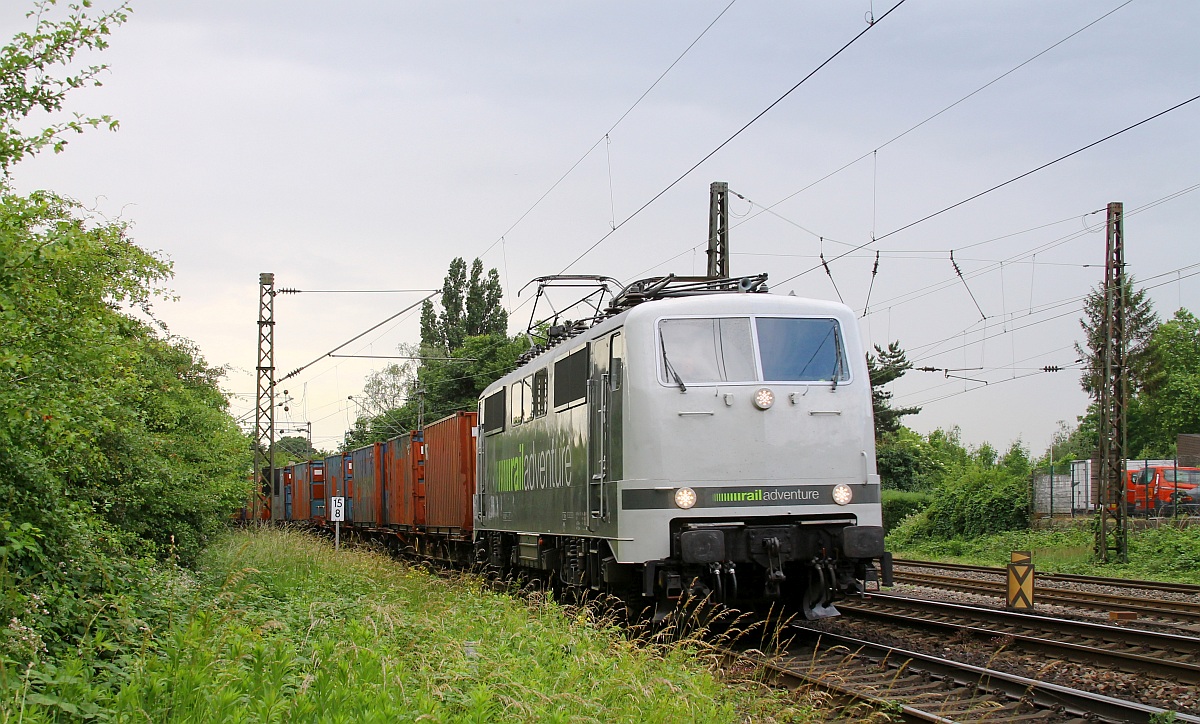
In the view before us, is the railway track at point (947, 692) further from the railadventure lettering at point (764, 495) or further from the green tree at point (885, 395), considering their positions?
the green tree at point (885, 395)

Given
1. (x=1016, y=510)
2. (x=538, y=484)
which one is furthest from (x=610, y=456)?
(x=1016, y=510)

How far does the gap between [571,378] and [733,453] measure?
2.75 m

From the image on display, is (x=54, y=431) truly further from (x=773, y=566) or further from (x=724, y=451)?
(x=773, y=566)

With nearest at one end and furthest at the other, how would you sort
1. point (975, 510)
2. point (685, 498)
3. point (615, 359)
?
1. point (685, 498)
2. point (615, 359)
3. point (975, 510)

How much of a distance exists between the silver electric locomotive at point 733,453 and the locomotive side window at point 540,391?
83.5 inches

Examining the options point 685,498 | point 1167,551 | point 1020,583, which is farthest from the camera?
point 1167,551

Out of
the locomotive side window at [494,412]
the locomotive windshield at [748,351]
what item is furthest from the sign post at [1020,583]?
the locomotive side window at [494,412]

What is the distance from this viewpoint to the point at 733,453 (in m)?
10.1

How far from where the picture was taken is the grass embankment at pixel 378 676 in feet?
16.1

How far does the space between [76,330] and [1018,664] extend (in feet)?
24.6

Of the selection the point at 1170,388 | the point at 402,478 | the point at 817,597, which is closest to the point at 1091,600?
the point at 817,597

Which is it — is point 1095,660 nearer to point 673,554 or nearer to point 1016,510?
point 673,554

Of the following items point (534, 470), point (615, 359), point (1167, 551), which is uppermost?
point (615, 359)

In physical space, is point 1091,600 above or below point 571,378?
below
